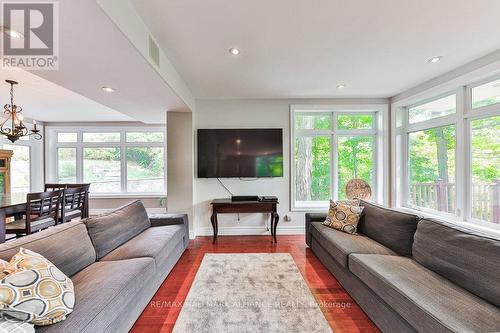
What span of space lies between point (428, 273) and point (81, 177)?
6.99m

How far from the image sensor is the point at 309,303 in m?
2.00

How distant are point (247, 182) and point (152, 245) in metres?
2.11

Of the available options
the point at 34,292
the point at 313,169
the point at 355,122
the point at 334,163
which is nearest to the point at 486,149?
the point at 355,122

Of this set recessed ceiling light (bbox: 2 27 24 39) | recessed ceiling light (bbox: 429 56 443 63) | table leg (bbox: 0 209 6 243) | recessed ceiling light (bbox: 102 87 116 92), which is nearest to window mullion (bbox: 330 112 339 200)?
recessed ceiling light (bbox: 429 56 443 63)

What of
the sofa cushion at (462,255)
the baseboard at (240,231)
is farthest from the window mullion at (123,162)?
the sofa cushion at (462,255)

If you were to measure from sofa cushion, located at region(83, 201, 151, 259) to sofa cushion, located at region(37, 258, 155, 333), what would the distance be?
27 cm

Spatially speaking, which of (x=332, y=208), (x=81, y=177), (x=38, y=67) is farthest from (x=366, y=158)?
(x=81, y=177)

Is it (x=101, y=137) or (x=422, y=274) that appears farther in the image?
(x=101, y=137)

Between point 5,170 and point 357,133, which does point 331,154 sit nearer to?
point 357,133

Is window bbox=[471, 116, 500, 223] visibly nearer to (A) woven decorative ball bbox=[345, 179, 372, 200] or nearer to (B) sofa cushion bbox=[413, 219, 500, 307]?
(A) woven decorative ball bbox=[345, 179, 372, 200]

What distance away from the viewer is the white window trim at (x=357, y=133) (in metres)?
4.02

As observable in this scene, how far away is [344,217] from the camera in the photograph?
286 centimetres

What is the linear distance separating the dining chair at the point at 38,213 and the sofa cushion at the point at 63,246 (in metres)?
1.40

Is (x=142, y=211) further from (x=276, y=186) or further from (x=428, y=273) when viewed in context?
(x=428, y=273)
